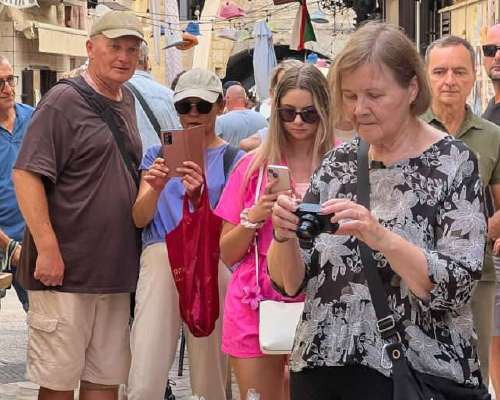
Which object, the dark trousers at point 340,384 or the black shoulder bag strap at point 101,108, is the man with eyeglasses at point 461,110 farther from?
the dark trousers at point 340,384

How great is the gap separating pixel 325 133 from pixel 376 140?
5.49ft

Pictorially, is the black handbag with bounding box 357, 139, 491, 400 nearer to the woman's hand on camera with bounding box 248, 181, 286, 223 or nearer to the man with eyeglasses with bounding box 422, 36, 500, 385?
the woman's hand on camera with bounding box 248, 181, 286, 223

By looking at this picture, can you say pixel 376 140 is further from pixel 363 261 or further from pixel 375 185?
pixel 363 261

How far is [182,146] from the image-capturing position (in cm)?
521

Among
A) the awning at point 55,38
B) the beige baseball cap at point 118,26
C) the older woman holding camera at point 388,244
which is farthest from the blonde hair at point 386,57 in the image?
the awning at point 55,38

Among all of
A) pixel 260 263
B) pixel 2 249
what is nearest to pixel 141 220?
pixel 260 263

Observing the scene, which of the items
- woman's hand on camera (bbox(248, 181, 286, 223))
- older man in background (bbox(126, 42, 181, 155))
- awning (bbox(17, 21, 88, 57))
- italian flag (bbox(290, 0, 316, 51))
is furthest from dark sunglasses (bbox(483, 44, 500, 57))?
awning (bbox(17, 21, 88, 57))

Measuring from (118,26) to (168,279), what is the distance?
1.17 metres

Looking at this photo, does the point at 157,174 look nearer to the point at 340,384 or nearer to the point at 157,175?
the point at 157,175

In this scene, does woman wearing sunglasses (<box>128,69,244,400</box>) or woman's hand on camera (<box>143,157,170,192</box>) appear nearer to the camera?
woman's hand on camera (<box>143,157,170,192</box>)

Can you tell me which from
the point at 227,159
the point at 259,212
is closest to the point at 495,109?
the point at 227,159

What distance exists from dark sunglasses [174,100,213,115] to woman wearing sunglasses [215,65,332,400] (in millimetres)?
607

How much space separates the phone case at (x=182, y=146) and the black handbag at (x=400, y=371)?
75.0 inches

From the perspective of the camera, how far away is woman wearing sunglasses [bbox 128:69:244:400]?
559 centimetres
